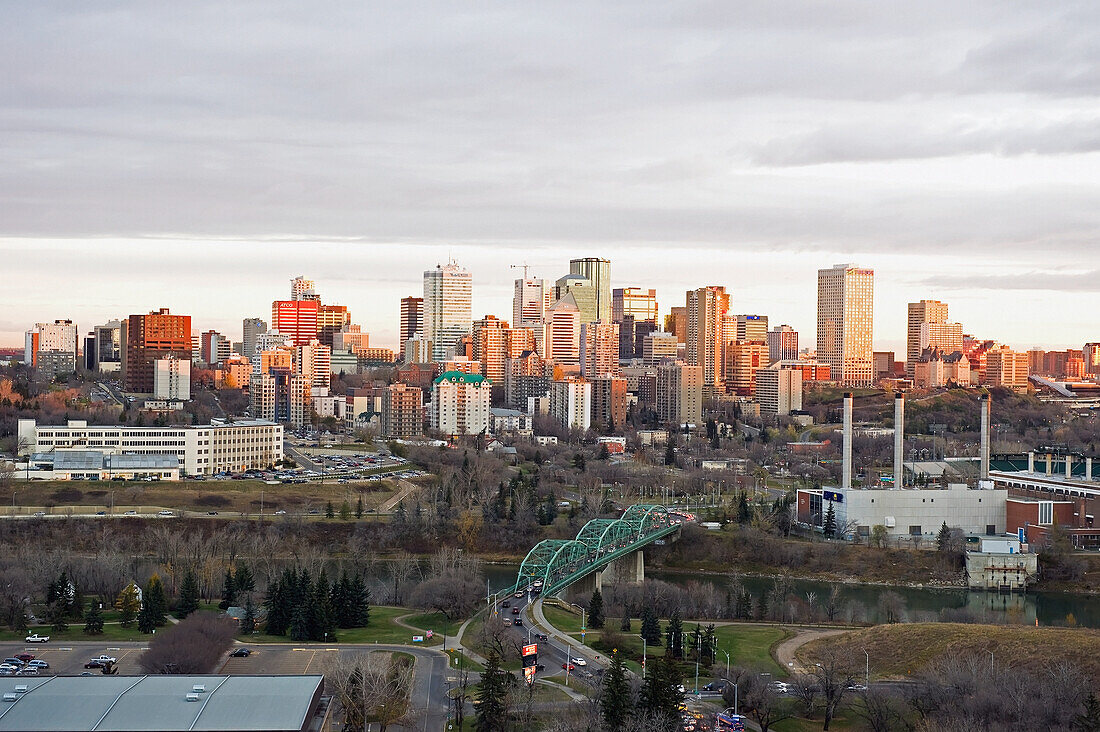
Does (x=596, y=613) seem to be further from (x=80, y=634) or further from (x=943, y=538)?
(x=943, y=538)

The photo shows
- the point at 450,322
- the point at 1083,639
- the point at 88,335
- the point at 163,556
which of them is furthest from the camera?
the point at 450,322

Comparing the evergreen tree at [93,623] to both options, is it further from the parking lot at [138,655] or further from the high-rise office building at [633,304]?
the high-rise office building at [633,304]

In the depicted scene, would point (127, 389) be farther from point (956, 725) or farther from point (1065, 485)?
point (956, 725)

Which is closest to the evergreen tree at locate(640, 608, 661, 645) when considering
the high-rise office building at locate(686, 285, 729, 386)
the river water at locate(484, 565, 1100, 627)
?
the river water at locate(484, 565, 1100, 627)

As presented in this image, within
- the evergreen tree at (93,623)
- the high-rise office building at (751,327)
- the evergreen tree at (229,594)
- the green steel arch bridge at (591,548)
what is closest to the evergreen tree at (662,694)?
the green steel arch bridge at (591,548)

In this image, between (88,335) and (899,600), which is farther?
(88,335)

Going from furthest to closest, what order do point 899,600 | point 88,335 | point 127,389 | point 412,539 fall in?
1. point 88,335
2. point 127,389
3. point 412,539
4. point 899,600

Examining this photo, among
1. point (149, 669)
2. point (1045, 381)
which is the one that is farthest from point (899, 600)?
point (1045, 381)

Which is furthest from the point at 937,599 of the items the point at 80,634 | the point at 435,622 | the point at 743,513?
the point at 80,634
